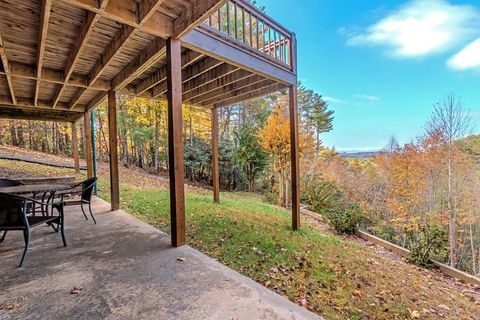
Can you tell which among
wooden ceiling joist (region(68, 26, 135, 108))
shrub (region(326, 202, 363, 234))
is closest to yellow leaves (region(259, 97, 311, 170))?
shrub (region(326, 202, 363, 234))

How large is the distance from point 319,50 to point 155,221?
18948 millimetres

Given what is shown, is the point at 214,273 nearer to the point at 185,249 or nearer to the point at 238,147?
the point at 185,249

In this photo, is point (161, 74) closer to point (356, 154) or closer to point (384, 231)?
point (384, 231)

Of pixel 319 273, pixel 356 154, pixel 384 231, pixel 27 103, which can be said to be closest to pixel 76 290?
pixel 319 273

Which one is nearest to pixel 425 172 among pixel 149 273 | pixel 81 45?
pixel 149 273

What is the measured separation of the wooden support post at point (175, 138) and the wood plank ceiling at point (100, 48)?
271 mm

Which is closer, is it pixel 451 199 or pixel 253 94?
pixel 253 94

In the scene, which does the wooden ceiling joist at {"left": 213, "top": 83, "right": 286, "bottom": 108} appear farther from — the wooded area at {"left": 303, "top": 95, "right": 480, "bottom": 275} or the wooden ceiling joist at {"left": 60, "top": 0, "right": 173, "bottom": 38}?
the wooded area at {"left": 303, "top": 95, "right": 480, "bottom": 275}

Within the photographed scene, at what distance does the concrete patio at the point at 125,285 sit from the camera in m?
1.59

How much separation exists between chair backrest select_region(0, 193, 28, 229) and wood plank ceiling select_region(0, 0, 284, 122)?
1792mm

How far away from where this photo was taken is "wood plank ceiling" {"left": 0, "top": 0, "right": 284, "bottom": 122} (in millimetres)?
2262

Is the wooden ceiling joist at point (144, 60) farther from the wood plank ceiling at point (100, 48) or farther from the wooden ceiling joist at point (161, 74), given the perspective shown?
the wooden ceiling joist at point (161, 74)

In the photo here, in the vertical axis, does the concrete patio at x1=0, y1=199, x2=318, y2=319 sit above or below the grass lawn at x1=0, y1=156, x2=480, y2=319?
above

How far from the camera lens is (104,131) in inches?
625
